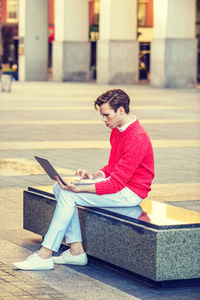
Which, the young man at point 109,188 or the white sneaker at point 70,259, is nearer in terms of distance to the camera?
the young man at point 109,188

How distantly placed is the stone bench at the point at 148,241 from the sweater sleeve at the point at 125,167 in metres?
0.16

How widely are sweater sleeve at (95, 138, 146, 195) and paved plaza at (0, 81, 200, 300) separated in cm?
62

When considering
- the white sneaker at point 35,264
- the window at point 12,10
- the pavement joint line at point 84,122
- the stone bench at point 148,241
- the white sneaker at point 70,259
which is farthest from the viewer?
the window at point 12,10

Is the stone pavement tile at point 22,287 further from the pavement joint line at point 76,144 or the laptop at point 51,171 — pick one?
the pavement joint line at point 76,144

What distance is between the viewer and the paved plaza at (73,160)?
5465mm

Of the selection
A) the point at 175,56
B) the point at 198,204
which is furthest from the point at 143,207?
the point at 175,56

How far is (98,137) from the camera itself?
1516cm

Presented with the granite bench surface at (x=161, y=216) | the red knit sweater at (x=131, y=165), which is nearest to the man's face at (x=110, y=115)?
the red knit sweater at (x=131, y=165)

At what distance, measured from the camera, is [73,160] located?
1169cm

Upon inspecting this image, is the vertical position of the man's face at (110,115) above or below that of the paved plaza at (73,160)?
above

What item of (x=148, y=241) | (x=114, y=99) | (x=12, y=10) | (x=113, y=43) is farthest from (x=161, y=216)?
(x=12, y=10)

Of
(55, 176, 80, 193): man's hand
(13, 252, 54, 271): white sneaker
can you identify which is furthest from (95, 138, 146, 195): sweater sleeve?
(13, 252, 54, 271): white sneaker

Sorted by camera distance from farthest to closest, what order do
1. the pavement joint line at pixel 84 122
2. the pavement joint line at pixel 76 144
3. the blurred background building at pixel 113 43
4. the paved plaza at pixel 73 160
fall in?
the blurred background building at pixel 113 43 → the pavement joint line at pixel 84 122 → the pavement joint line at pixel 76 144 → the paved plaza at pixel 73 160

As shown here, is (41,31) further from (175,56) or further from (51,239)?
(51,239)
